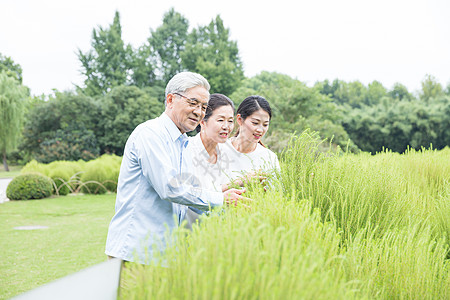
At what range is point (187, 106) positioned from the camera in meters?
2.47

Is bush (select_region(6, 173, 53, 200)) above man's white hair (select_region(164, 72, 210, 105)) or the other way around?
the other way around

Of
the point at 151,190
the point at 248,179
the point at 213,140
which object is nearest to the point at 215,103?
the point at 213,140

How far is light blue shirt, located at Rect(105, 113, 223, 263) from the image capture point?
7.09ft

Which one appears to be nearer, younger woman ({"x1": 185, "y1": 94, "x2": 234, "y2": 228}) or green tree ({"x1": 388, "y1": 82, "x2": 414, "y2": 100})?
younger woman ({"x1": 185, "y1": 94, "x2": 234, "y2": 228})

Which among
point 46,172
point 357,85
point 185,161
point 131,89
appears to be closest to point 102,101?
point 131,89

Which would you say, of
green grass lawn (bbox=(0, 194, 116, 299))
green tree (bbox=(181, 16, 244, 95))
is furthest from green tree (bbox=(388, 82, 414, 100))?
green grass lawn (bbox=(0, 194, 116, 299))

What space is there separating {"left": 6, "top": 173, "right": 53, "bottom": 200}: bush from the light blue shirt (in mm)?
13825

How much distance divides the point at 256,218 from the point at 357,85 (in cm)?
6431

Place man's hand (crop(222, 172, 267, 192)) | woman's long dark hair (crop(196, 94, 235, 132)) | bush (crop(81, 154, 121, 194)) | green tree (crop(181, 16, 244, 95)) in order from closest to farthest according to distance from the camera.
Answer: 1. man's hand (crop(222, 172, 267, 192))
2. woman's long dark hair (crop(196, 94, 235, 132))
3. bush (crop(81, 154, 121, 194))
4. green tree (crop(181, 16, 244, 95))

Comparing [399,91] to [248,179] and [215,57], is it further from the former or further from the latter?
[248,179]

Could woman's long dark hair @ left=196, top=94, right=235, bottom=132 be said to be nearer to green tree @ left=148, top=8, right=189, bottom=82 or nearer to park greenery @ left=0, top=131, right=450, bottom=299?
park greenery @ left=0, top=131, right=450, bottom=299

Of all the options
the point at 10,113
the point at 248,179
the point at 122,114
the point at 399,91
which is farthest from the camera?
the point at 399,91

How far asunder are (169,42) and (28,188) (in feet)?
106

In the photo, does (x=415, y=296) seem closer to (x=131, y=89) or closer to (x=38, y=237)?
(x=38, y=237)
